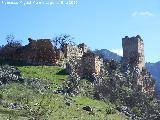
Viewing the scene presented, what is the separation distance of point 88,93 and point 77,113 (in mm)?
16878

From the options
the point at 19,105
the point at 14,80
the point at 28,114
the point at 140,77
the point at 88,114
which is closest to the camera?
the point at 28,114

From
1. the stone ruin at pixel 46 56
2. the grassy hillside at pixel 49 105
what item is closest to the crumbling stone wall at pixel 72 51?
the stone ruin at pixel 46 56

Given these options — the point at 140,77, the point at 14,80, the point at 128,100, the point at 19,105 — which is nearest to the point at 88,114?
the point at 19,105

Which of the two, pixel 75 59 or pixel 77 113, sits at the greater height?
pixel 75 59

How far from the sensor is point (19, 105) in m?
65.4

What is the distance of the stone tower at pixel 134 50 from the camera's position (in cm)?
12657

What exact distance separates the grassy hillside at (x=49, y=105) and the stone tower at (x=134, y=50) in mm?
40318

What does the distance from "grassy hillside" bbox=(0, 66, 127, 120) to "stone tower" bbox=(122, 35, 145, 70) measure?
132 ft

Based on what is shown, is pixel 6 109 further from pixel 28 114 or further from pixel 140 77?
pixel 140 77

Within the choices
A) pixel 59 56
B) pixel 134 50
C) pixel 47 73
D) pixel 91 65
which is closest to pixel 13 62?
pixel 59 56

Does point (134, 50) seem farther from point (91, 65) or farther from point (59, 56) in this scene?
point (59, 56)

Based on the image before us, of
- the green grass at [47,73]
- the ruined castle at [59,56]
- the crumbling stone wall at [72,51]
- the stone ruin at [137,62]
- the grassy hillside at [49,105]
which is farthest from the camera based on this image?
the stone ruin at [137,62]

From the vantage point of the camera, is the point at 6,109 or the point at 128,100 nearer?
the point at 6,109

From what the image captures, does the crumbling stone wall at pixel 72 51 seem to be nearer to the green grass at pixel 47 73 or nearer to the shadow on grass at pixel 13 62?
the green grass at pixel 47 73
